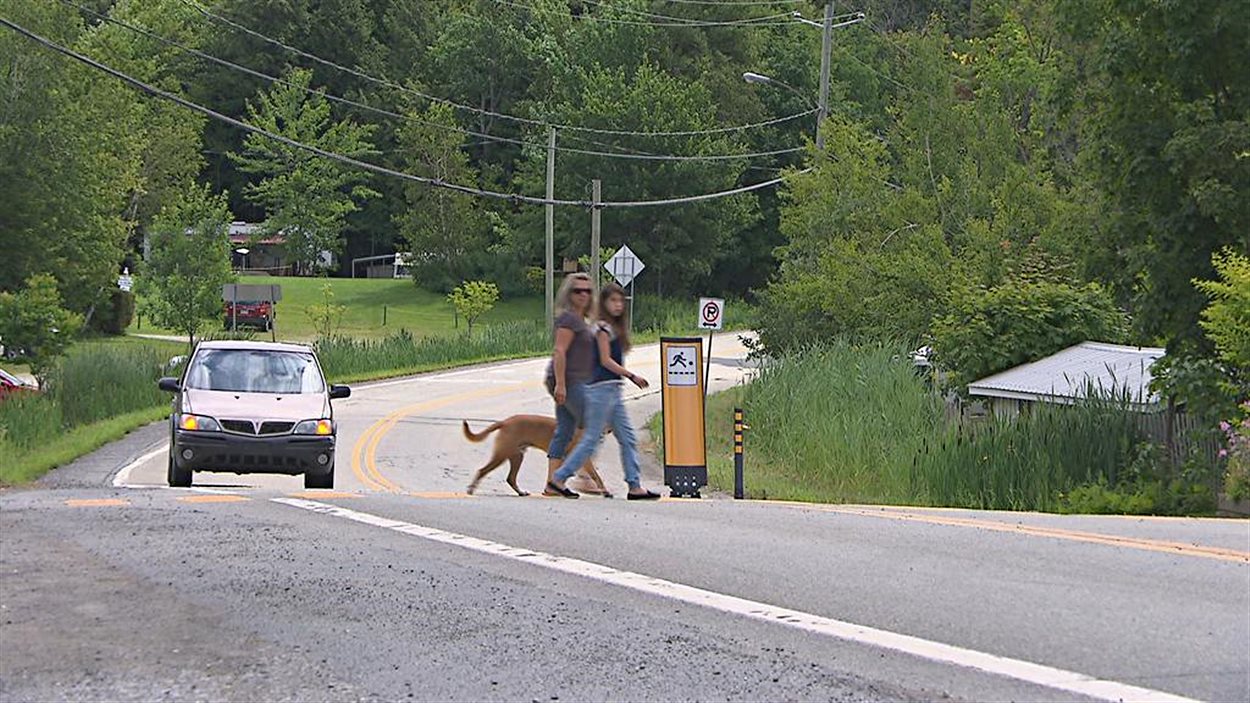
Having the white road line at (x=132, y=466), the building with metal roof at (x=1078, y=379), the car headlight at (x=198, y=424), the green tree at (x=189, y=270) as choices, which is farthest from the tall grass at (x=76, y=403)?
the building with metal roof at (x=1078, y=379)

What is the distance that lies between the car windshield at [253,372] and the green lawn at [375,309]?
165 ft

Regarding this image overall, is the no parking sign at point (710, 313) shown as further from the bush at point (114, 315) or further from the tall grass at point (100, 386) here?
the bush at point (114, 315)

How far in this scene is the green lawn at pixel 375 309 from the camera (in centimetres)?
7551

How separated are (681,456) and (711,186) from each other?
202 feet

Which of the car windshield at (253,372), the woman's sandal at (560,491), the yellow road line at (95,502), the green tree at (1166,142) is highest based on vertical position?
the green tree at (1166,142)

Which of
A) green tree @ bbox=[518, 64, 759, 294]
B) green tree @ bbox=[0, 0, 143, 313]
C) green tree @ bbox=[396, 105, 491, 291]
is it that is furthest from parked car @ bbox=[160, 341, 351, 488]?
green tree @ bbox=[396, 105, 491, 291]

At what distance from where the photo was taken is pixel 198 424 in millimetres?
17625

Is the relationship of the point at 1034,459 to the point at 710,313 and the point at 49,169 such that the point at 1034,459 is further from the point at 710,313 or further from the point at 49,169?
the point at 49,169

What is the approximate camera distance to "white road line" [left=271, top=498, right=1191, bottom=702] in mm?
6371

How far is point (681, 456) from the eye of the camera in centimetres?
1866

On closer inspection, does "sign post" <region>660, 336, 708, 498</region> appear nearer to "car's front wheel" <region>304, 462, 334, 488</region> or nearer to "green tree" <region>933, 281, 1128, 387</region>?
"car's front wheel" <region>304, 462, 334, 488</region>

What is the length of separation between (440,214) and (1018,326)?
63175 millimetres

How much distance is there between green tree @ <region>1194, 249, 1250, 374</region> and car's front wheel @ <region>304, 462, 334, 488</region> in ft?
33.6

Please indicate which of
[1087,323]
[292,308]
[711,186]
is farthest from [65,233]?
[1087,323]
